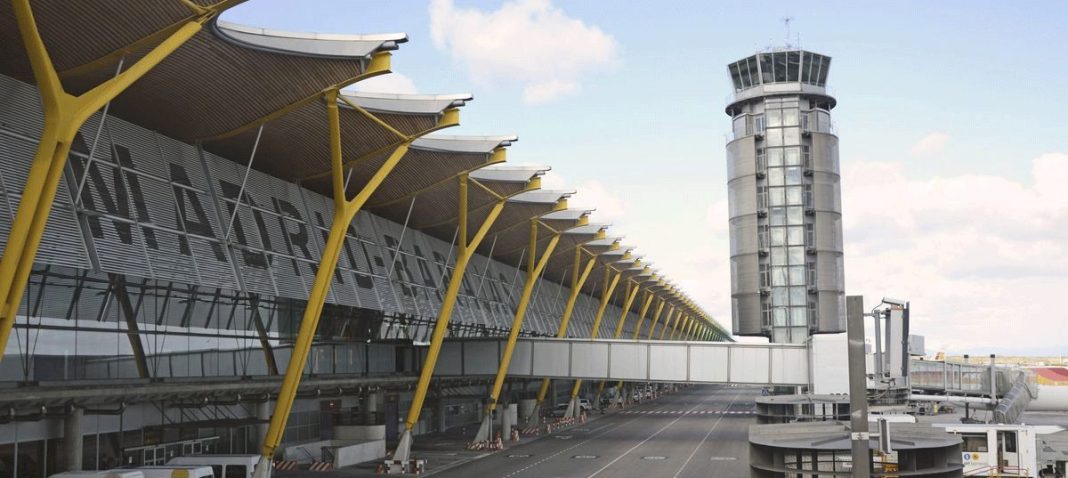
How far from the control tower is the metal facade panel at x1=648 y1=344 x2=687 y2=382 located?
50684 millimetres

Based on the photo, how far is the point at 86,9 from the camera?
28188 millimetres

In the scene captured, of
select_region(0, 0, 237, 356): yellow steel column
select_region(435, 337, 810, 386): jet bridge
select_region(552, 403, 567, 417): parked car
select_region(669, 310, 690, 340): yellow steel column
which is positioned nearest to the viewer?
select_region(0, 0, 237, 356): yellow steel column

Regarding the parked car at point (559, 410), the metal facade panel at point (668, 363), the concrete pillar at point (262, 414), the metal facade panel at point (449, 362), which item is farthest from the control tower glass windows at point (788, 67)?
the concrete pillar at point (262, 414)

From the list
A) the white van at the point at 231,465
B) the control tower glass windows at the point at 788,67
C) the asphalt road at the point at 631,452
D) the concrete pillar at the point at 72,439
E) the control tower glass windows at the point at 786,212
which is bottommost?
the asphalt road at the point at 631,452

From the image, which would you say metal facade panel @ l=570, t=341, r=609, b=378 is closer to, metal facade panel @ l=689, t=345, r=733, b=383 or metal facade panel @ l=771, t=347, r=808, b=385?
metal facade panel @ l=689, t=345, r=733, b=383

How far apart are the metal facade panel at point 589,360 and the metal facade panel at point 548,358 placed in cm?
68

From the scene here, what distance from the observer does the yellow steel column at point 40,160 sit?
2341 cm

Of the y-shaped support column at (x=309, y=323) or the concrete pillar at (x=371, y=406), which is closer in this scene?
the y-shaped support column at (x=309, y=323)

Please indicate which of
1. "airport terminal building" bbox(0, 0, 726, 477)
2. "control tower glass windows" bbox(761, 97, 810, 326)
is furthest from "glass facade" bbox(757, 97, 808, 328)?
"airport terminal building" bbox(0, 0, 726, 477)

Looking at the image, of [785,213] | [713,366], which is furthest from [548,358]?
[785,213]

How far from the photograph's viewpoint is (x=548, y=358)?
70.4 meters

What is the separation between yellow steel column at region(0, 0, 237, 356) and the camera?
76.8 feet

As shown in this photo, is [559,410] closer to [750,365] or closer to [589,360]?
[589,360]

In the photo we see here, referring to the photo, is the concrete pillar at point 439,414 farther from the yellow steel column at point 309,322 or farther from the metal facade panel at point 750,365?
the yellow steel column at point 309,322
